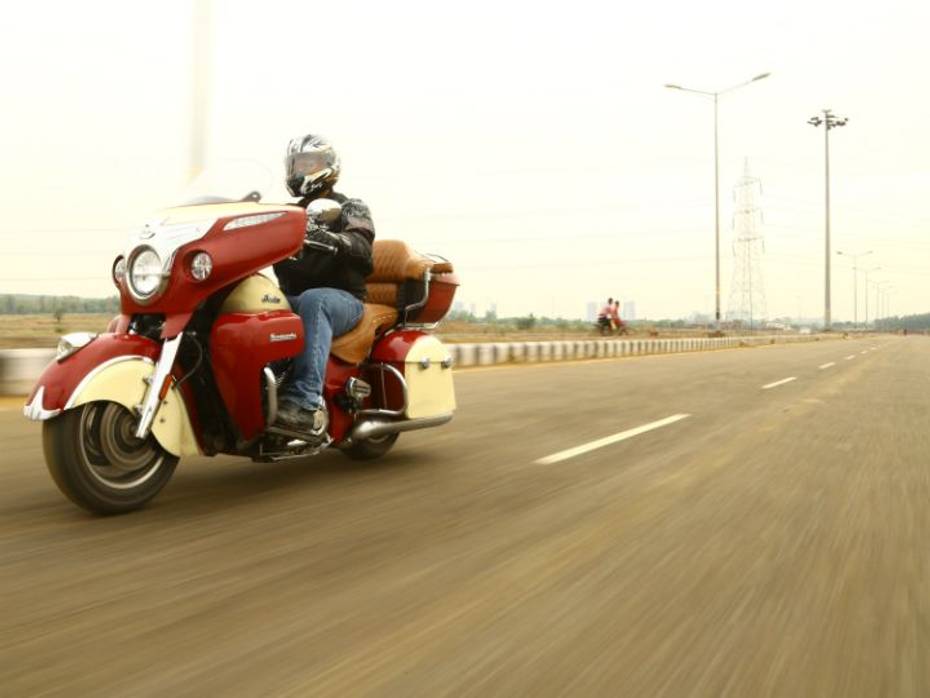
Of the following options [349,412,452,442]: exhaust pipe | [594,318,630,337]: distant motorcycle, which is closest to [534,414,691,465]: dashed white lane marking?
[349,412,452,442]: exhaust pipe

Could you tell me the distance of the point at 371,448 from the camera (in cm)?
480

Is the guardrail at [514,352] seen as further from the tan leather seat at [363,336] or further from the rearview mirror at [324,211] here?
the rearview mirror at [324,211]

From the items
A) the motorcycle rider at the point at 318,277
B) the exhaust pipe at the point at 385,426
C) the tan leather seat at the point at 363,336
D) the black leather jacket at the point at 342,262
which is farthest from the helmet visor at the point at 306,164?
the exhaust pipe at the point at 385,426

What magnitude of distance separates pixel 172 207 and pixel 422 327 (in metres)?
1.89

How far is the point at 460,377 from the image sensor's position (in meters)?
11.8

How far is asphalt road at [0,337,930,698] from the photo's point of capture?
1.89 meters

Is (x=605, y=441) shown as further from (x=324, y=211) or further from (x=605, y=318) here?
(x=605, y=318)

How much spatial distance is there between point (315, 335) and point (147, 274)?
0.87 metres

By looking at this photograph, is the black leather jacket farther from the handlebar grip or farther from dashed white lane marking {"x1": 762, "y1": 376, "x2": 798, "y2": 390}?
dashed white lane marking {"x1": 762, "y1": 376, "x2": 798, "y2": 390}

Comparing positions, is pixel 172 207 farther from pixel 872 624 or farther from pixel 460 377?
pixel 460 377

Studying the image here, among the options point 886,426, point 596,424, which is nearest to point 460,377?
point 596,424

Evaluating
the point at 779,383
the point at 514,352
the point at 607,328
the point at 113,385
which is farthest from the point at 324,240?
the point at 607,328

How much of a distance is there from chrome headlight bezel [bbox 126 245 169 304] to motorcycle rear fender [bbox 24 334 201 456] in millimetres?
176

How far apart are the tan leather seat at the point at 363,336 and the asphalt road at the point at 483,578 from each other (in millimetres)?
664
